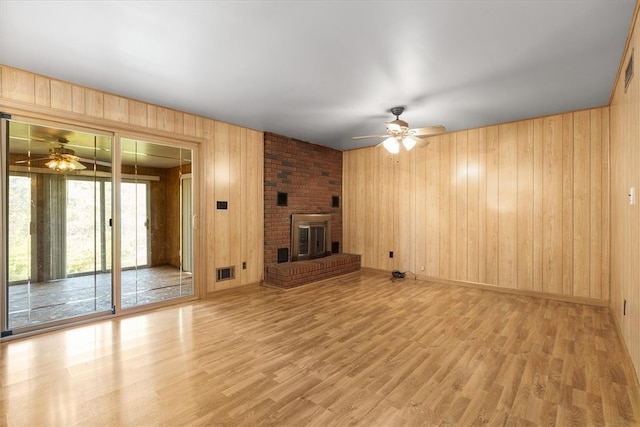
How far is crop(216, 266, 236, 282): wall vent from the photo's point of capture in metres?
4.58

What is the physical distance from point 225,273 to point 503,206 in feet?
14.7

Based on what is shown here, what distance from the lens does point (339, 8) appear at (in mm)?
2014

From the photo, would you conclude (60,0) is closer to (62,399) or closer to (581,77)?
(62,399)

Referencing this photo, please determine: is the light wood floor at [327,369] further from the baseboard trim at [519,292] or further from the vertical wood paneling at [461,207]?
the vertical wood paneling at [461,207]

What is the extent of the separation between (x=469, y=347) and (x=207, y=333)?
8.39 feet

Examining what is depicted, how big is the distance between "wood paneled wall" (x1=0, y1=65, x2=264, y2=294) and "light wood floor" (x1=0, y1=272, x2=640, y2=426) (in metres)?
1.12

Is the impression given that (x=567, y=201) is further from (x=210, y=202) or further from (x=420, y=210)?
(x=210, y=202)

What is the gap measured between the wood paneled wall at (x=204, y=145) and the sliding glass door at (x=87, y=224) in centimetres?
18

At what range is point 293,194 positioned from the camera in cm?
562

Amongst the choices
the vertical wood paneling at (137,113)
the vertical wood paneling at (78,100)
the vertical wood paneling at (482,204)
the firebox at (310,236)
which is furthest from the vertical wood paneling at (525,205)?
the vertical wood paneling at (78,100)

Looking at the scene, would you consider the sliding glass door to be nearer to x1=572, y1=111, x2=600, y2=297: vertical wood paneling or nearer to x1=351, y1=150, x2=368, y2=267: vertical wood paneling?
x1=351, y1=150, x2=368, y2=267: vertical wood paneling

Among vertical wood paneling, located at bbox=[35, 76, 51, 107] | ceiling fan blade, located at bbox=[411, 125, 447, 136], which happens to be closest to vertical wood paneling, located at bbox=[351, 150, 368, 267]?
ceiling fan blade, located at bbox=[411, 125, 447, 136]

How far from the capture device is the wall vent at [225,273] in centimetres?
458

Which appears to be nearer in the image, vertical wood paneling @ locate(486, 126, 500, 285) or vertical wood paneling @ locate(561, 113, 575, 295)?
vertical wood paneling @ locate(561, 113, 575, 295)
